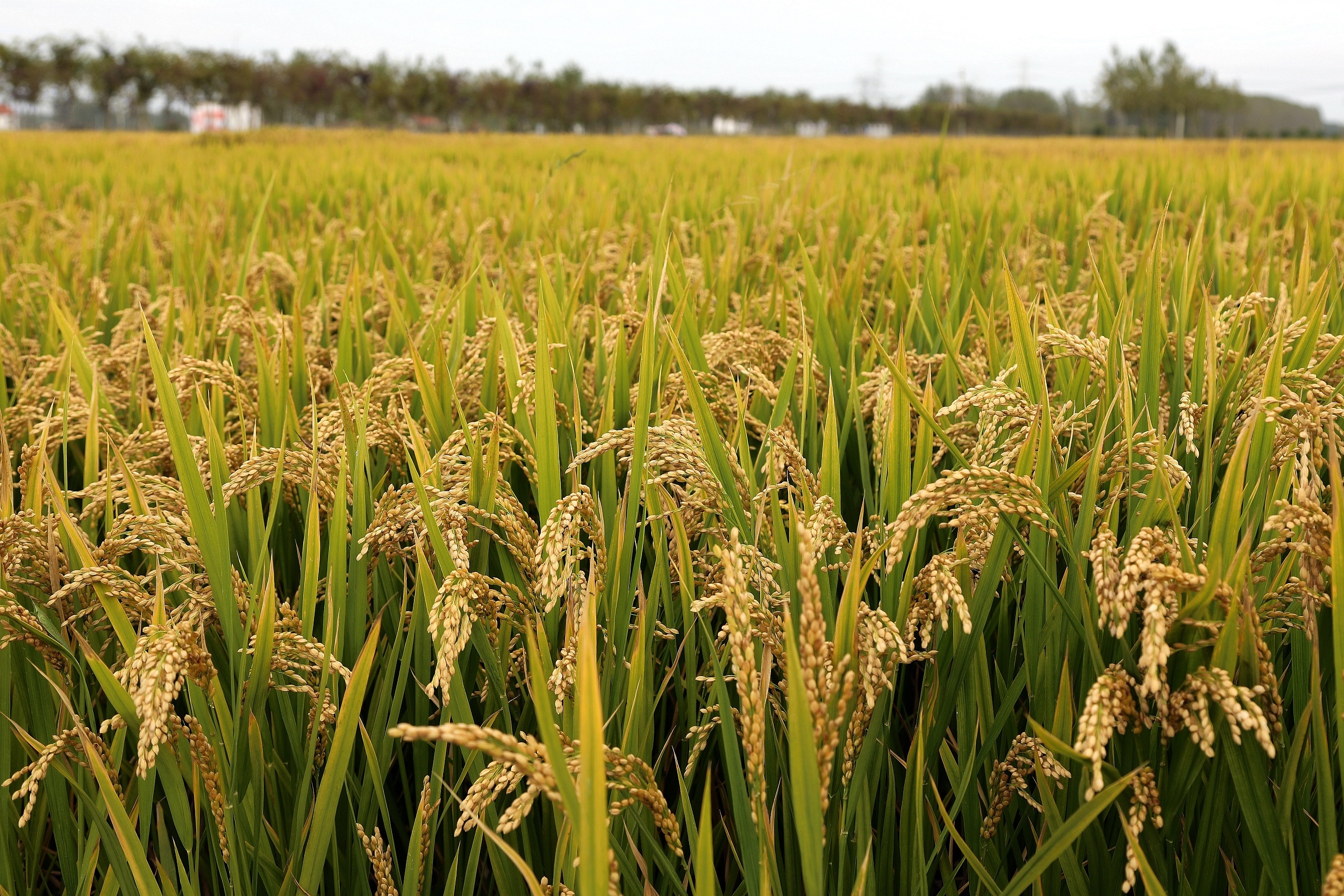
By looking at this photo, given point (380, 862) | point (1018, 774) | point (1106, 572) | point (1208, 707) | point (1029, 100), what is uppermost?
point (1029, 100)

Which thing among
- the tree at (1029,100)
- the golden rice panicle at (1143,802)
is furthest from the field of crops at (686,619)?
the tree at (1029,100)

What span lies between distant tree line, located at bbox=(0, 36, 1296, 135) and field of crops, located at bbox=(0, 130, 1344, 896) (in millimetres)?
53527

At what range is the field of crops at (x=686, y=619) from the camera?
2.39 ft

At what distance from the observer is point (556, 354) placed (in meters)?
1.44

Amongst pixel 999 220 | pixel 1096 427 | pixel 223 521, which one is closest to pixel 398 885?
pixel 223 521

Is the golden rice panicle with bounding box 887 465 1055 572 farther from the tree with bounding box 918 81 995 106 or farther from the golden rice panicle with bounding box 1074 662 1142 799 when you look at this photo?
the tree with bounding box 918 81 995 106

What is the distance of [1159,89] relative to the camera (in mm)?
64625

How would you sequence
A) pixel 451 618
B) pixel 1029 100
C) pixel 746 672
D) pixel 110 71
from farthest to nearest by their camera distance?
pixel 1029 100 < pixel 110 71 < pixel 451 618 < pixel 746 672

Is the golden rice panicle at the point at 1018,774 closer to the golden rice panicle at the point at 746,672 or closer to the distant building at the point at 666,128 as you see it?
the golden rice panicle at the point at 746,672

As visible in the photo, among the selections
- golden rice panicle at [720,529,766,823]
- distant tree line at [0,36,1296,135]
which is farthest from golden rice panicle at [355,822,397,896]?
distant tree line at [0,36,1296,135]

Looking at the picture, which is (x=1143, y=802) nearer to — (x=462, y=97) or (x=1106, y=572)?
(x=1106, y=572)

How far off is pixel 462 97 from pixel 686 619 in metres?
65.6

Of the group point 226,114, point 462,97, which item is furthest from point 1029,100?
point 226,114

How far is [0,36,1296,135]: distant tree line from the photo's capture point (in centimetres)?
5331
